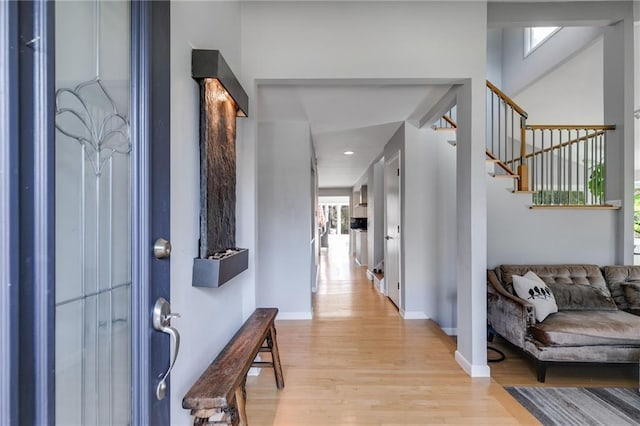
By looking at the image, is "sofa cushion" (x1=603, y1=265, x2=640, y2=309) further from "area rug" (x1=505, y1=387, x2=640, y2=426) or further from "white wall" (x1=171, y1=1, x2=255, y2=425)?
"white wall" (x1=171, y1=1, x2=255, y2=425)

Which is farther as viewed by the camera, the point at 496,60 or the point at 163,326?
the point at 496,60

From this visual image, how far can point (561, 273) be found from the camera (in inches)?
118

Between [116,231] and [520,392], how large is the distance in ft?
9.16

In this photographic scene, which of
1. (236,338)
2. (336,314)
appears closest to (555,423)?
(236,338)

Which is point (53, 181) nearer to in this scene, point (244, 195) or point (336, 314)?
point (244, 195)

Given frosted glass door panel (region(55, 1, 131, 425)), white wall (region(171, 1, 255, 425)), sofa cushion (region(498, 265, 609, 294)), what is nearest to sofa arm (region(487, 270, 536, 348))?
sofa cushion (region(498, 265, 609, 294))

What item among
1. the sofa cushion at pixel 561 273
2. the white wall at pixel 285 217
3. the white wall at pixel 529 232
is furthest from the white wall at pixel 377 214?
the sofa cushion at pixel 561 273

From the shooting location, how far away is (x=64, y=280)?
696 mm

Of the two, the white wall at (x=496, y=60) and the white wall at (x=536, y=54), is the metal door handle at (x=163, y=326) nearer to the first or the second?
the white wall at (x=536, y=54)

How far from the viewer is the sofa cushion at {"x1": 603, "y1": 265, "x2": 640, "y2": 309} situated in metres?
2.83

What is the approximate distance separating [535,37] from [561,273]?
Result: 4353 millimetres

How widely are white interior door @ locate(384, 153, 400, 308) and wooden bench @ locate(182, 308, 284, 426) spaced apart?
2.66 m

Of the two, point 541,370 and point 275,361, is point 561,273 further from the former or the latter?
point 275,361

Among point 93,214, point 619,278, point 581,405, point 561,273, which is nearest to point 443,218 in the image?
point 561,273
